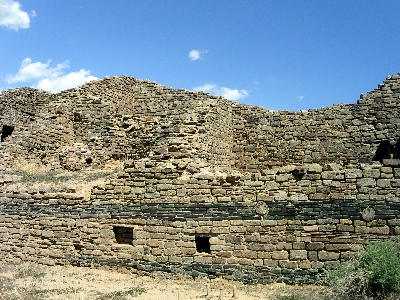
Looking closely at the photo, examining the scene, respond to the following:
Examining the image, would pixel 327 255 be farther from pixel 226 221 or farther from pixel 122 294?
pixel 122 294

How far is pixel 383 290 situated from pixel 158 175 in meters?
5.43

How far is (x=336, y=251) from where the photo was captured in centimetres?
851

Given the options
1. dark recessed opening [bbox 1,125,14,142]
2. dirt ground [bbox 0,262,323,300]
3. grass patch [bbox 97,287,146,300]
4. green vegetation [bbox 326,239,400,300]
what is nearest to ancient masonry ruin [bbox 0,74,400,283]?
dirt ground [bbox 0,262,323,300]

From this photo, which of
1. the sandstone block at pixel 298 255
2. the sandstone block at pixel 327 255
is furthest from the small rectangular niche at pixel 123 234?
the sandstone block at pixel 327 255

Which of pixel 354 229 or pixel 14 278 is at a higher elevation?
pixel 354 229

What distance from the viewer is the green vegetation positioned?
22.7 feet

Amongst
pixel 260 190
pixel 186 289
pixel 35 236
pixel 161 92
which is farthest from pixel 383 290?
pixel 161 92

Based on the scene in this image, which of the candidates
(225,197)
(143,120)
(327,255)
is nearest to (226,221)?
(225,197)

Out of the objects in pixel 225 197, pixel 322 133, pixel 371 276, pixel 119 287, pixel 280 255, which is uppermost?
pixel 322 133

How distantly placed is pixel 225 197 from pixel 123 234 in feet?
9.21

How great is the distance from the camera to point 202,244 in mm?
9516

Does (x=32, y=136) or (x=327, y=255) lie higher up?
(x=32, y=136)

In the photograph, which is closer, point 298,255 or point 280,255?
point 298,255

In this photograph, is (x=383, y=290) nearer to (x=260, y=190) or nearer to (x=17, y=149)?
(x=260, y=190)
